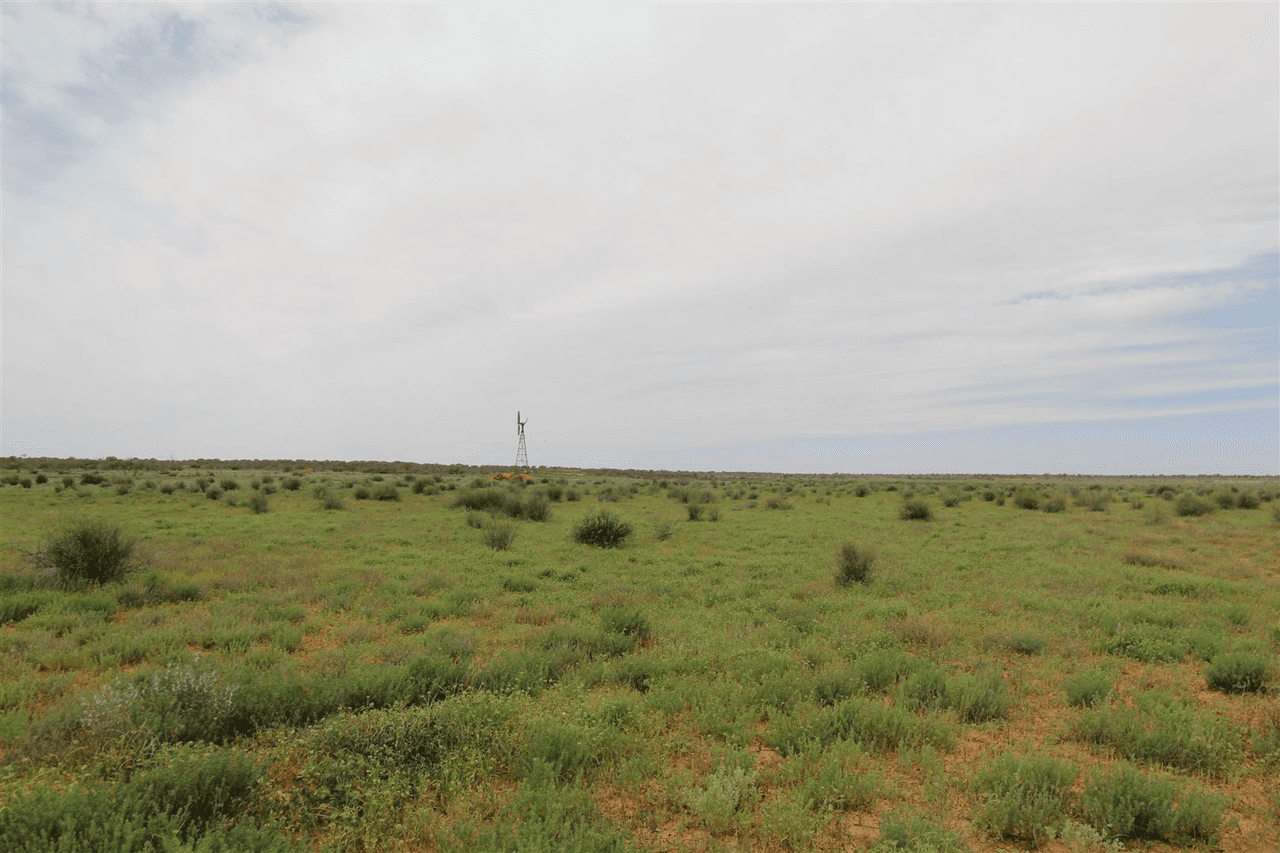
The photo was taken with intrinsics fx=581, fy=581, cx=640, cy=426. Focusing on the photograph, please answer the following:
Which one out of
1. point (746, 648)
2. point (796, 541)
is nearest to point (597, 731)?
point (746, 648)

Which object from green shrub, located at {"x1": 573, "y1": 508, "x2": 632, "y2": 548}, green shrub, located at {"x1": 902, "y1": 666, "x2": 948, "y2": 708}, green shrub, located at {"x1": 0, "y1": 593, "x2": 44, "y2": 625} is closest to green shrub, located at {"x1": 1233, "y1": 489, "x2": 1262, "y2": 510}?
green shrub, located at {"x1": 573, "y1": 508, "x2": 632, "y2": 548}

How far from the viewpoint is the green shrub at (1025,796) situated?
436 centimetres

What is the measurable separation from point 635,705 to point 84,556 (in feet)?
37.2

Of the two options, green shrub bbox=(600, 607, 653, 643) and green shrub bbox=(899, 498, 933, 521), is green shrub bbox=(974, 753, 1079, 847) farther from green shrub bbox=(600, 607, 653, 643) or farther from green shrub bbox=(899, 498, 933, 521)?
green shrub bbox=(899, 498, 933, 521)

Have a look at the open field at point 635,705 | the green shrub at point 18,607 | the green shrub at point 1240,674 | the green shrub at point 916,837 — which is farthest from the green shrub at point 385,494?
the green shrub at point 1240,674

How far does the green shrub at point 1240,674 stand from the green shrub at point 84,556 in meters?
17.2

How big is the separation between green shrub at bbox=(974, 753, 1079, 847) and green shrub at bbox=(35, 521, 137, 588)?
14.0 meters

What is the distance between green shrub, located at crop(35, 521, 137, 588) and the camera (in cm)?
1062

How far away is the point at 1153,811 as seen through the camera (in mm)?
4336

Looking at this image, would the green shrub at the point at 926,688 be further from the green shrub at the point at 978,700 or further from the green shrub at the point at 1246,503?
the green shrub at the point at 1246,503

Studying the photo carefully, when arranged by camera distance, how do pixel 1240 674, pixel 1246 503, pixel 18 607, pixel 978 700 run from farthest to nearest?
pixel 1246 503
pixel 18 607
pixel 1240 674
pixel 978 700

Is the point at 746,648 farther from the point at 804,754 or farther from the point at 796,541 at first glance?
the point at 796,541

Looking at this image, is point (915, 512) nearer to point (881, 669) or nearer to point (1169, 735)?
point (881, 669)

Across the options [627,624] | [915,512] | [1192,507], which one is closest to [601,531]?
[627,624]
